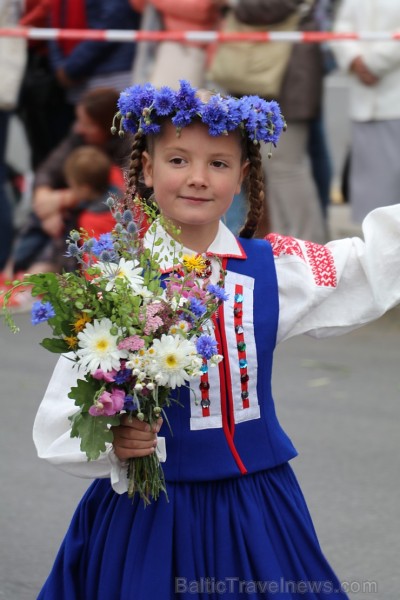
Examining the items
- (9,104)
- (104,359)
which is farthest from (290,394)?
(104,359)

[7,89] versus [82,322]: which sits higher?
[7,89]

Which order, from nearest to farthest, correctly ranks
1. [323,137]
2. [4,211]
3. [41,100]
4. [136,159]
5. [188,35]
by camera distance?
[136,159], [188,35], [323,137], [4,211], [41,100]

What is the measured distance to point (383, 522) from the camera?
5273 mm

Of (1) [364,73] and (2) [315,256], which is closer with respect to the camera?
(2) [315,256]

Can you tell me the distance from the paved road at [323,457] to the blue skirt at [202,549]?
1220 mm

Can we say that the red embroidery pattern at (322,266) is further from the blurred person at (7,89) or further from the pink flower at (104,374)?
the blurred person at (7,89)

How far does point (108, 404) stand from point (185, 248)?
0.58m

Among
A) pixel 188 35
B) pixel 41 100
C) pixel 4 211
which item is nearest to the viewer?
pixel 188 35

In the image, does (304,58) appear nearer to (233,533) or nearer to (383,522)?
(383,522)

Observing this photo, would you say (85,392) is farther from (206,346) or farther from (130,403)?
(206,346)

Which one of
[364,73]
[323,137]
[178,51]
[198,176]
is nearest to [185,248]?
[198,176]

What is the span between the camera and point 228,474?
338cm

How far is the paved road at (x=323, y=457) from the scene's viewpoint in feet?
16.3

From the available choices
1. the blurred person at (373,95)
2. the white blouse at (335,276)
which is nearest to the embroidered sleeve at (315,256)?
the white blouse at (335,276)
